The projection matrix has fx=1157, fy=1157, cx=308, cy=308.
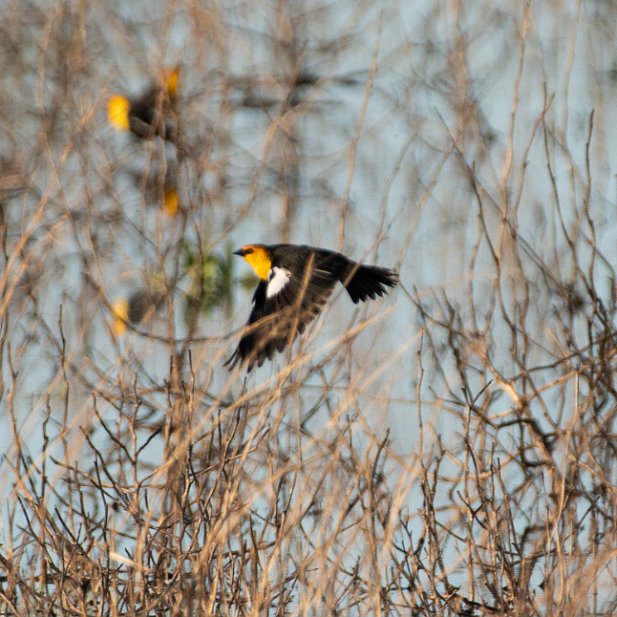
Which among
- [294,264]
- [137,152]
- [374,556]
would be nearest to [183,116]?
[137,152]

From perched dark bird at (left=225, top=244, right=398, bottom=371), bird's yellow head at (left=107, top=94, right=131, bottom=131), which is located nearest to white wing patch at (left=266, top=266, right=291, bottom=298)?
perched dark bird at (left=225, top=244, right=398, bottom=371)

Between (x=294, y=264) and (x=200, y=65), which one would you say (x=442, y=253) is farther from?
(x=200, y=65)

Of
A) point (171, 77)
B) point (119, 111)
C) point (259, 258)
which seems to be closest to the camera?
point (171, 77)

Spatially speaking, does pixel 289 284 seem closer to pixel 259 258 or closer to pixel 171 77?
pixel 259 258

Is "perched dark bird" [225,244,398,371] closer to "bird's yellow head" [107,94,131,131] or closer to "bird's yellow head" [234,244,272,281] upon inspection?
"bird's yellow head" [234,244,272,281]

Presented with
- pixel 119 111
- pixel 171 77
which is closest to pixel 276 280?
pixel 171 77

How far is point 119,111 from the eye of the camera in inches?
254

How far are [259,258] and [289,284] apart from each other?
51 centimetres

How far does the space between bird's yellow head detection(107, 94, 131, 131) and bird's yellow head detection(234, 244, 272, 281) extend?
106 centimetres

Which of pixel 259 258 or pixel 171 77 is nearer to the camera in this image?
pixel 171 77

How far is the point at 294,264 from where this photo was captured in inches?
206

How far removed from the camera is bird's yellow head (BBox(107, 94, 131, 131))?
6348 mm

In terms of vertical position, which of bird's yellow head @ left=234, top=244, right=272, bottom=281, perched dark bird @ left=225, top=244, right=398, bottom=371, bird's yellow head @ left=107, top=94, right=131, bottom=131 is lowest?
perched dark bird @ left=225, top=244, right=398, bottom=371

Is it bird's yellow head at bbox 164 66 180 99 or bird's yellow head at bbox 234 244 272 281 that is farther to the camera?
bird's yellow head at bbox 234 244 272 281
